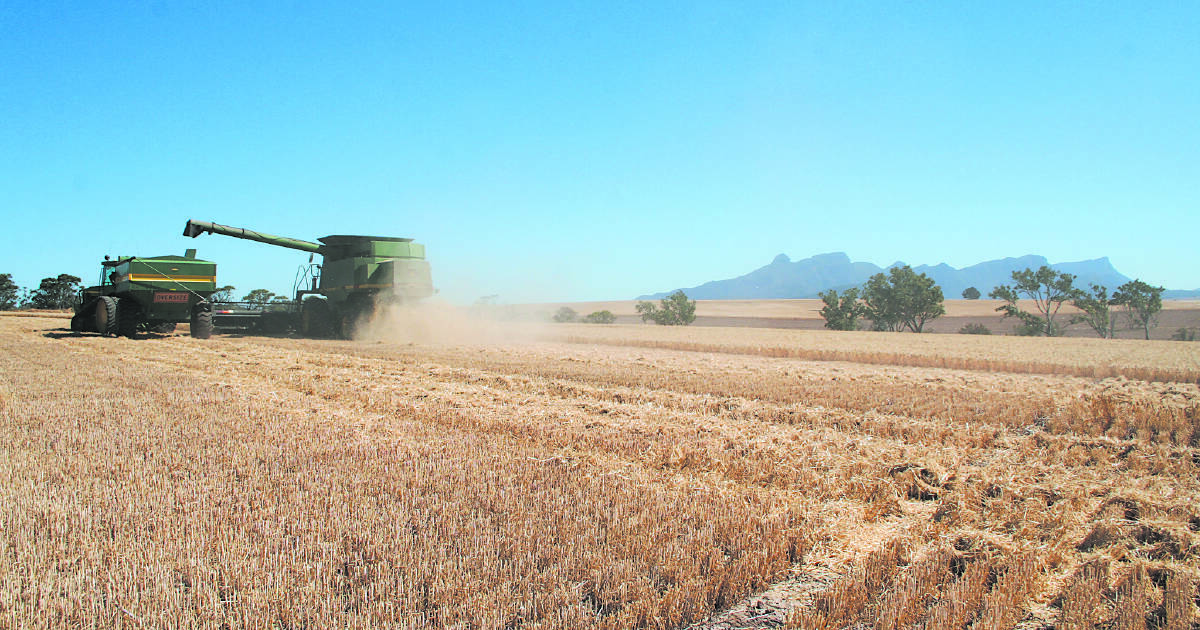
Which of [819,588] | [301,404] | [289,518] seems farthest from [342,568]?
[301,404]

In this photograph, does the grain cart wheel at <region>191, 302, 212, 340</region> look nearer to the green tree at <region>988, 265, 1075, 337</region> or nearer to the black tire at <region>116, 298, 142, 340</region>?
the black tire at <region>116, 298, 142, 340</region>

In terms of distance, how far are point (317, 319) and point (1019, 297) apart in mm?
63809

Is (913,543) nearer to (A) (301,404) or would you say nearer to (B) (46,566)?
(B) (46,566)

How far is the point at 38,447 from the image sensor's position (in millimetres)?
5930

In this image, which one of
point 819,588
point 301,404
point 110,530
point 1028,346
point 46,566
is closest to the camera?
point 46,566

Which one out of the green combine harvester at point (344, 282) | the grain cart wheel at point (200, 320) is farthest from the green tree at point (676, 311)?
the grain cart wheel at point (200, 320)

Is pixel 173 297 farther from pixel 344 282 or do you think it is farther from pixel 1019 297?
pixel 1019 297

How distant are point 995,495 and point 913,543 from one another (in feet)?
5.59

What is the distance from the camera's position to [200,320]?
20.5 metres

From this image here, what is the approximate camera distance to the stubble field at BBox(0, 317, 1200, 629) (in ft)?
10.5

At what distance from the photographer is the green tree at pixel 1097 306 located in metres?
58.0

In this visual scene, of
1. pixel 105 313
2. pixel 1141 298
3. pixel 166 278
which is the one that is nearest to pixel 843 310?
pixel 1141 298

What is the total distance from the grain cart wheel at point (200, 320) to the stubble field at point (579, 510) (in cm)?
1105

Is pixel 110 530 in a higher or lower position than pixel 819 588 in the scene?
higher
